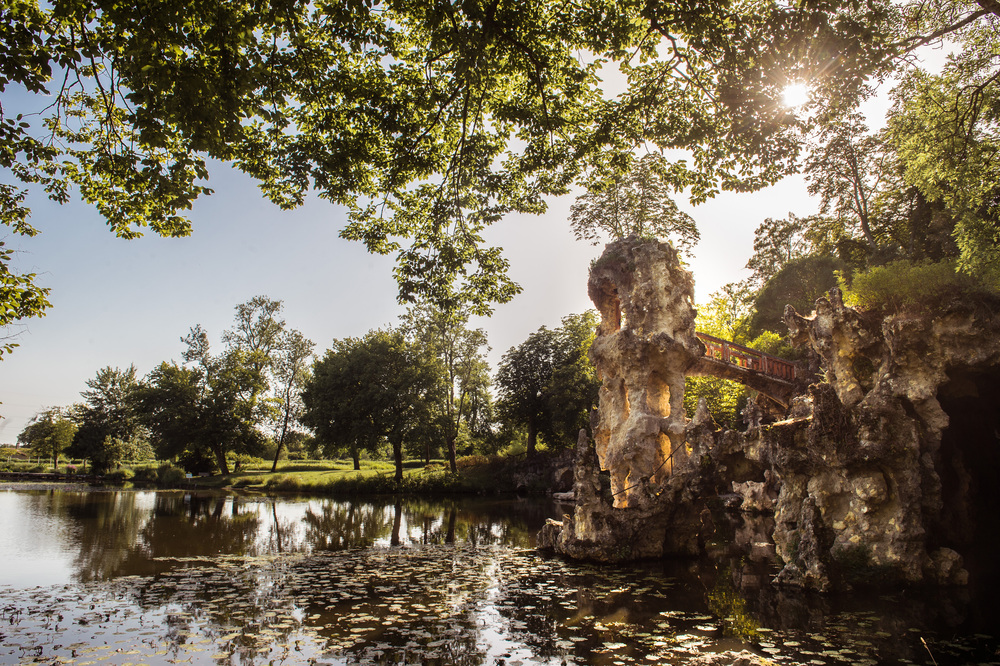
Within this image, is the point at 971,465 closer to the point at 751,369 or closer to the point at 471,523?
the point at 751,369

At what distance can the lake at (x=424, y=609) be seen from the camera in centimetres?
646

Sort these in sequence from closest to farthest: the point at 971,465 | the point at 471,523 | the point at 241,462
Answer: the point at 971,465
the point at 471,523
the point at 241,462

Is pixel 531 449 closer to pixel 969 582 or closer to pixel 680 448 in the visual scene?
pixel 680 448

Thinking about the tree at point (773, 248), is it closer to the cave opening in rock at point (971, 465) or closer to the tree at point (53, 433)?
the cave opening in rock at point (971, 465)

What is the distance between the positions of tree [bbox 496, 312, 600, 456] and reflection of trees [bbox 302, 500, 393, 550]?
14.6 metres

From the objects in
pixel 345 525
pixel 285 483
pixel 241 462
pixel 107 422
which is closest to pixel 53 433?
pixel 107 422

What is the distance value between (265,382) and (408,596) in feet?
133

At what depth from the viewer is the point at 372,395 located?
121 feet

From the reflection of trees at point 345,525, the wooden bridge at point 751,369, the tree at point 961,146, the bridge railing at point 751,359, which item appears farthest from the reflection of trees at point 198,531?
the tree at point 961,146

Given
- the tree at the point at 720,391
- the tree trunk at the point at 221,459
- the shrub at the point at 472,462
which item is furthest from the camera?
the tree trunk at the point at 221,459

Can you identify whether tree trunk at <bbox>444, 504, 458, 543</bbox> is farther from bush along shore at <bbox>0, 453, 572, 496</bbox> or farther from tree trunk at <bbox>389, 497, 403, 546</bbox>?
bush along shore at <bbox>0, 453, 572, 496</bbox>

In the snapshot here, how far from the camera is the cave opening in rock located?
12266mm

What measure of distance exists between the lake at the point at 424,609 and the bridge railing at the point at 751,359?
29.8 ft

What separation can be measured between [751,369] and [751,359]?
2.37m
